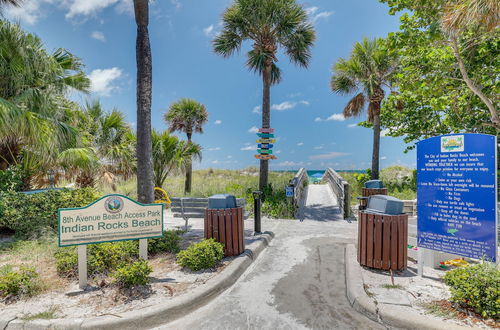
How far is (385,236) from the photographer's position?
430 centimetres

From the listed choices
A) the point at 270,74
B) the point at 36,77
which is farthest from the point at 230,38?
the point at 36,77

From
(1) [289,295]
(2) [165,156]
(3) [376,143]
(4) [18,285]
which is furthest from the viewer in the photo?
(3) [376,143]

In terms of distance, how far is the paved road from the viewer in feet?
10.2

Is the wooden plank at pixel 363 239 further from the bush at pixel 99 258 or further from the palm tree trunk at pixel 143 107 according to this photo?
the palm tree trunk at pixel 143 107

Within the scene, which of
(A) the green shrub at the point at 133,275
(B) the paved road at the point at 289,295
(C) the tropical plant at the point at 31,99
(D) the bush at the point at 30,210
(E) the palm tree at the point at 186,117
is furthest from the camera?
(E) the palm tree at the point at 186,117

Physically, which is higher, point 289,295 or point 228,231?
point 228,231

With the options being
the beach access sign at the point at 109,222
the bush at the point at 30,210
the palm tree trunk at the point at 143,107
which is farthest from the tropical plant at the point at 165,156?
the beach access sign at the point at 109,222

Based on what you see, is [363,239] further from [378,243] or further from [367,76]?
[367,76]

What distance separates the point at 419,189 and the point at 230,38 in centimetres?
990

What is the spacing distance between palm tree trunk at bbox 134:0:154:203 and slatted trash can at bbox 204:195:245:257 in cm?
165

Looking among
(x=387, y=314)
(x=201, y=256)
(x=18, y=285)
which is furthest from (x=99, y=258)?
(x=387, y=314)

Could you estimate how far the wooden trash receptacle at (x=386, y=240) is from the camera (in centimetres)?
427

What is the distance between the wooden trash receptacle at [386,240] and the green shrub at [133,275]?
352 centimetres

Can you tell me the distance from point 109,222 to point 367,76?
45.6 feet
